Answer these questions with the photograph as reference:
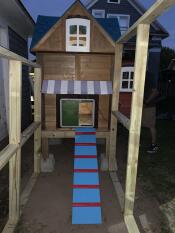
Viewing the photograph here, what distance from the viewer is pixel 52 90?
4844mm

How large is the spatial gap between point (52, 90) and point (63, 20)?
1.47m

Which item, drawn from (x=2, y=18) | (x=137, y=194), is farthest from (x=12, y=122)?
(x=2, y=18)

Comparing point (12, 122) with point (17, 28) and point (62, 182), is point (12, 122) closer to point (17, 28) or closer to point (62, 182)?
point (62, 182)

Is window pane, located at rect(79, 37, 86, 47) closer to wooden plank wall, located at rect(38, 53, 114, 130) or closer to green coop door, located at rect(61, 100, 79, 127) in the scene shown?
wooden plank wall, located at rect(38, 53, 114, 130)

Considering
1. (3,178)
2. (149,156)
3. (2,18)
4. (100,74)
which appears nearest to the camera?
(3,178)

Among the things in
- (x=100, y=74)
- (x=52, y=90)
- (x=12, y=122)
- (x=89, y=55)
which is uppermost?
(x=89, y=55)

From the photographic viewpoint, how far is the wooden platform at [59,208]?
10.6 feet

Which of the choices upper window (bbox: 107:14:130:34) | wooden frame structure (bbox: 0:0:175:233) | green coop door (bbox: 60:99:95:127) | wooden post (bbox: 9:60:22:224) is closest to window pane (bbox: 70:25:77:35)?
green coop door (bbox: 60:99:95:127)

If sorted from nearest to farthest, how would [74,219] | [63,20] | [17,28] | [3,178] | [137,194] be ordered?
[74,219] < [137,194] < [3,178] < [63,20] < [17,28]

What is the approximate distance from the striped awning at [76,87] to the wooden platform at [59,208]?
174 centimetres

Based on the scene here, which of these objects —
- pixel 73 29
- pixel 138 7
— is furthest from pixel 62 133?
pixel 138 7

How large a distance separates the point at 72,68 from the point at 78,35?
70 centimetres

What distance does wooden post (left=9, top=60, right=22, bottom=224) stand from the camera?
2.92 metres

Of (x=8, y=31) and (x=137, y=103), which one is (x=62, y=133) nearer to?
(x=137, y=103)
